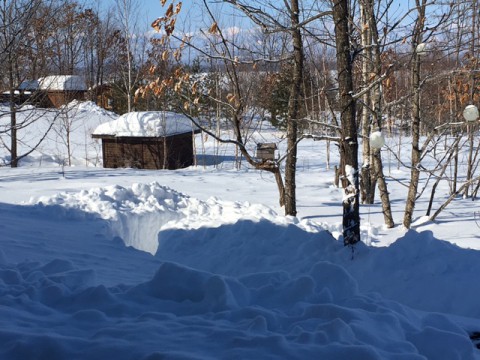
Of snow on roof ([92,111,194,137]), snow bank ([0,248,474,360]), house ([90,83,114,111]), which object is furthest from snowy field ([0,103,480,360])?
house ([90,83,114,111])

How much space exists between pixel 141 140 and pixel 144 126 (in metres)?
0.51

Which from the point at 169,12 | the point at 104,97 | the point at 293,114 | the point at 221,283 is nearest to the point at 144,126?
the point at 293,114

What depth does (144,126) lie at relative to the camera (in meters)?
19.7

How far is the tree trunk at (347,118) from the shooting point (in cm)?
611

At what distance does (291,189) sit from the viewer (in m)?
9.98

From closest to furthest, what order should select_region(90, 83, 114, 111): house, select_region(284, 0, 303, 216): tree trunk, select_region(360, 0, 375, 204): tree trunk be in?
1. select_region(360, 0, 375, 204): tree trunk
2. select_region(284, 0, 303, 216): tree trunk
3. select_region(90, 83, 114, 111): house

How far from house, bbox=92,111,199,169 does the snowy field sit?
8.93 metres

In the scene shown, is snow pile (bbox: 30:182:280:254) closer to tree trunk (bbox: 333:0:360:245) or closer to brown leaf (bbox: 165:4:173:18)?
tree trunk (bbox: 333:0:360:245)

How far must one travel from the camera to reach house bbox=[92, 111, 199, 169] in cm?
1955

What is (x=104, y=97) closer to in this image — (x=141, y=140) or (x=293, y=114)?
(x=141, y=140)

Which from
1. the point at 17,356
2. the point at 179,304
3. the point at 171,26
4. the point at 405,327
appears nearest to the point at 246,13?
the point at 171,26

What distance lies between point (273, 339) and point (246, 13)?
14.5 ft

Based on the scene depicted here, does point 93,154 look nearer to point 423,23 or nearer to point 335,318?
point 423,23

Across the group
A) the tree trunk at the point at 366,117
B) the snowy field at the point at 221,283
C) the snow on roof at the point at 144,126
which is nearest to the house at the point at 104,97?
the snow on roof at the point at 144,126
